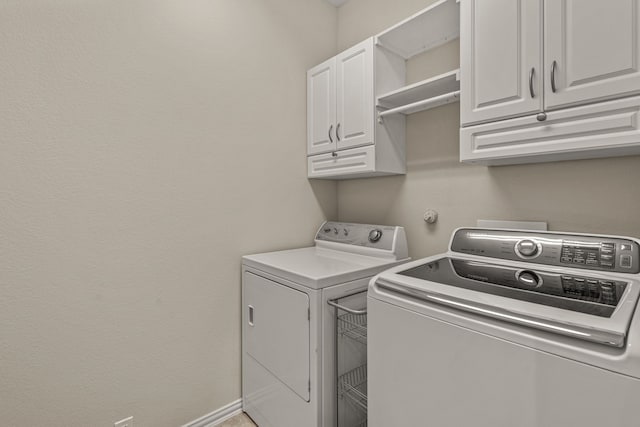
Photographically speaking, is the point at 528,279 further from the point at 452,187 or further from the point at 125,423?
the point at 125,423

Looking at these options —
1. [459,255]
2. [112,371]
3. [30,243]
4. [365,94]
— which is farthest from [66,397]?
[365,94]

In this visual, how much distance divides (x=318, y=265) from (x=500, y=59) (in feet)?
4.26

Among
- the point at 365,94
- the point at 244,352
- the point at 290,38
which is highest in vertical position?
the point at 290,38

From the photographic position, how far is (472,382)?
815mm

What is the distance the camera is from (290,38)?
2.15m

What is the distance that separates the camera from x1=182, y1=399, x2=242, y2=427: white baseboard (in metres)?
1.72

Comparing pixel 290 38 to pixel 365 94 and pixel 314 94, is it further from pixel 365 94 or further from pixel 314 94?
→ pixel 365 94

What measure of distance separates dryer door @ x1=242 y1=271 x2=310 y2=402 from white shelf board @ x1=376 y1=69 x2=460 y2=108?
4.17 feet

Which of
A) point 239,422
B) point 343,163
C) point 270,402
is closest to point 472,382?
point 270,402

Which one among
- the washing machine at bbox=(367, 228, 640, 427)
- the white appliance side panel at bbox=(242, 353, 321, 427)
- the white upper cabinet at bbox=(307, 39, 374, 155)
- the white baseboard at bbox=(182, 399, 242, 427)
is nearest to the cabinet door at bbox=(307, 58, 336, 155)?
the white upper cabinet at bbox=(307, 39, 374, 155)

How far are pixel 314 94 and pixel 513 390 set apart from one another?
2064 millimetres

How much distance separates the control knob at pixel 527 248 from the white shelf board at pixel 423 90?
0.85 m

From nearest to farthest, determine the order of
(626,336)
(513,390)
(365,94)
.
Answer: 1. (626,336)
2. (513,390)
3. (365,94)

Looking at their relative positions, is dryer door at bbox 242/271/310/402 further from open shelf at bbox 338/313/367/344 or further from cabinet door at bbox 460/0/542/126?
cabinet door at bbox 460/0/542/126
